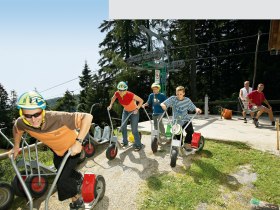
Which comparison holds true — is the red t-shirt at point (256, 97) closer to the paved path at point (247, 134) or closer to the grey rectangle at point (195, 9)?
the paved path at point (247, 134)

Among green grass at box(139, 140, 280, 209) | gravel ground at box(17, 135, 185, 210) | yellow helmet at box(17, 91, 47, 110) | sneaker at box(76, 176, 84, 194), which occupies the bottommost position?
gravel ground at box(17, 135, 185, 210)

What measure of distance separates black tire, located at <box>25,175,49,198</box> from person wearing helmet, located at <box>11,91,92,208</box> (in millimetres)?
1299

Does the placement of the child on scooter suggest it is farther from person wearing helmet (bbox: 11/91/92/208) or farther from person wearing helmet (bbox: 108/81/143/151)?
person wearing helmet (bbox: 11/91/92/208)

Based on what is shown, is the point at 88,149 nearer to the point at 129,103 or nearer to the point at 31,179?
the point at 129,103

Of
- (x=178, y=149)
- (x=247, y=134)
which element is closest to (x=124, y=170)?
(x=178, y=149)

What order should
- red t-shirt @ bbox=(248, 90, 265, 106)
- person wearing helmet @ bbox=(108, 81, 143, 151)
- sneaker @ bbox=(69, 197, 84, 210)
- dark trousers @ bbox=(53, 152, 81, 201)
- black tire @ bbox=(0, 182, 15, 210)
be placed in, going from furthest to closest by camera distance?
red t-shirt @ bbox=(248, 90, 265, 106) < person wearing helmet @ bbox=(108, 81, 143, 151) < black tire @ bbox=(0, 182, 15, 210) < sneaker @ bbox=(69, 197, 84, 210) < dark trousers @ bbox=(53, 152, 81, 201)

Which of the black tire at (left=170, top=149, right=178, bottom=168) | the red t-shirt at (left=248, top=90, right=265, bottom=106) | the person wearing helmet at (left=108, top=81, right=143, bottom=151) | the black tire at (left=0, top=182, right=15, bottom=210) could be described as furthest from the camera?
the red t-shirt at (left=248, top=90, right=265, bottom=106)

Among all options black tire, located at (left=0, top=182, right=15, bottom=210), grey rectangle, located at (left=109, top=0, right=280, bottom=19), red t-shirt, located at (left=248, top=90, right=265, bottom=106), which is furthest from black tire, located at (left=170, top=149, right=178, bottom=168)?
red t-shirt, located at (left=248, top=90, right=265, bottom=106)

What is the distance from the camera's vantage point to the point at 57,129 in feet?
12.5

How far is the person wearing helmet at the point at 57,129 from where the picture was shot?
333 centimetres

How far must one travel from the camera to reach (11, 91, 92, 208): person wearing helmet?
3.33m

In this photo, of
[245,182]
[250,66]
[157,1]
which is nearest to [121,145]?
[245,182]

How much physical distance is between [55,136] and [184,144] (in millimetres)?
4398

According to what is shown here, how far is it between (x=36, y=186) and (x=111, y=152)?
2.45 meters
